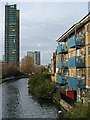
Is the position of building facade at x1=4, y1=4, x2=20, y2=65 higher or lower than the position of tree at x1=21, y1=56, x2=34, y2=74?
higher

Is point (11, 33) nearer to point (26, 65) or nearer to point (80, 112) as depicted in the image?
point (26, 65)

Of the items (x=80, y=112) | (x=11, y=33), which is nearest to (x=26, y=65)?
(x=11, y=33)

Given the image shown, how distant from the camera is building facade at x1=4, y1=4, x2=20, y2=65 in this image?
16925 cm

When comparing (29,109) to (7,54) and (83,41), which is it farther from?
(7,54)

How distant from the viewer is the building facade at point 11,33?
6663 inches

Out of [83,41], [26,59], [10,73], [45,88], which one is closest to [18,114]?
[45,88]

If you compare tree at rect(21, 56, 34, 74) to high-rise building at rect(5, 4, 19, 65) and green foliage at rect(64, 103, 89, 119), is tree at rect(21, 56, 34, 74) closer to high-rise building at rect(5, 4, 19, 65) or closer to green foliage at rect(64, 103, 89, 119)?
high-rise building at rect(5, 4, 19, 65)

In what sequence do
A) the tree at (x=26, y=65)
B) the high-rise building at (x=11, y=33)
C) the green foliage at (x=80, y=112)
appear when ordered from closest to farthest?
the green foliage at (x=80, y=112), the tree at (x=26, y=65), the high-rise building at (x=11, y=33)

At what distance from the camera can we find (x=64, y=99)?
80.2 ft

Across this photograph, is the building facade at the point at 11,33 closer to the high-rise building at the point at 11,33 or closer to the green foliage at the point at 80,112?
the high-rise building at the point at 11,33

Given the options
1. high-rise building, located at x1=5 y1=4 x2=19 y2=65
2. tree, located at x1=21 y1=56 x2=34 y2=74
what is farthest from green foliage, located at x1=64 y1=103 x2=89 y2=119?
high-rise building, located at x1=5 y1=4 x2=19 y2=65

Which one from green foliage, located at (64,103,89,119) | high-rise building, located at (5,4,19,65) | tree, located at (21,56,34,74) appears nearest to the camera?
green foliage, located at (64,103,89,119)

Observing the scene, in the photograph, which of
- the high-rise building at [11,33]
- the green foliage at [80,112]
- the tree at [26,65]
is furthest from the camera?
the high-rise building at [11,33]

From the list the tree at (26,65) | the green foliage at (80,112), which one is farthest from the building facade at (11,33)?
the green foliage at (80,112)
